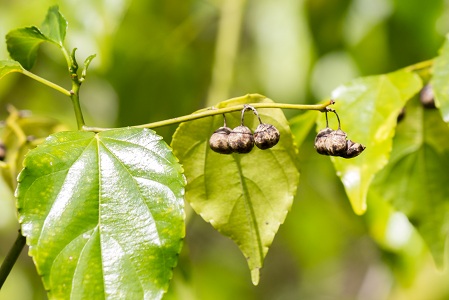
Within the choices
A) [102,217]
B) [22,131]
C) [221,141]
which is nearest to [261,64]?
[22,131]

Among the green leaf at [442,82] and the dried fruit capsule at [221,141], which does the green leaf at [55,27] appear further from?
the green leaf at [442,82]

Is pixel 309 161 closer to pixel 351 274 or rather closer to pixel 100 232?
pixel 100 232

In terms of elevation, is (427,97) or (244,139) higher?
(427,97)

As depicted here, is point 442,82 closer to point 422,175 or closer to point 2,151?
point 422,175

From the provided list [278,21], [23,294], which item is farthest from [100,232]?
[23,294]

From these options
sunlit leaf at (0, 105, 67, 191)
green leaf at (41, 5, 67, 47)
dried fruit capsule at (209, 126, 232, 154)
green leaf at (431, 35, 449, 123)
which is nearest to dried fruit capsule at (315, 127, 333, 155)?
dried fruit capsule at (209, 126, 232, 154)

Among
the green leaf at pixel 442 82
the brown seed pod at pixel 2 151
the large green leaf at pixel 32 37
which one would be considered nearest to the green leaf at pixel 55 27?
the large green leaf at pixel 32 37
